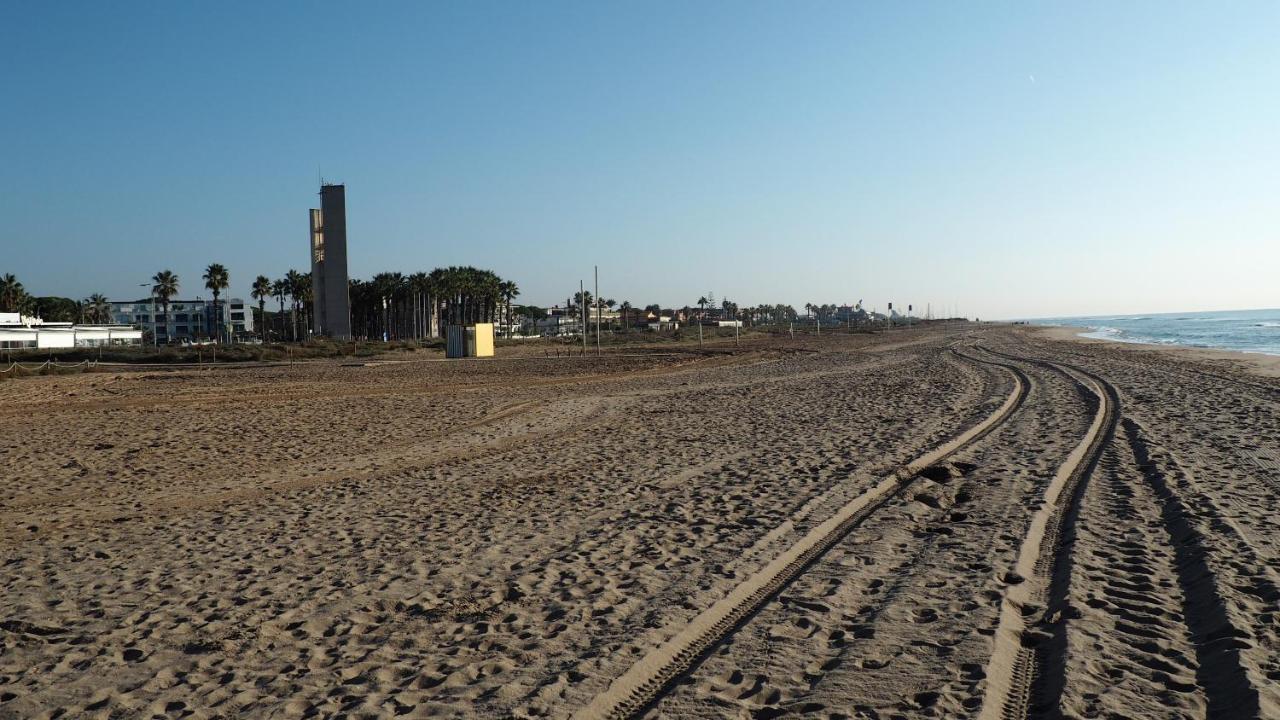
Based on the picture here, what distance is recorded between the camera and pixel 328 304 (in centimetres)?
8350

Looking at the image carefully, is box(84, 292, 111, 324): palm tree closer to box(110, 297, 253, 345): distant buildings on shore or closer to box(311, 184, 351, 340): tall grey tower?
box(110, 297, 253, 345): distant buildings on shore

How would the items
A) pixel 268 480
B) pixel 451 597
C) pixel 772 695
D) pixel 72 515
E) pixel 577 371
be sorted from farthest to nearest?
pixel 577 371
pixel 268 480
pixel 72 515
pixel 451 597
pixel 772 695

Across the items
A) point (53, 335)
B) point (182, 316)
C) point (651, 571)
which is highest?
point (182, 316)

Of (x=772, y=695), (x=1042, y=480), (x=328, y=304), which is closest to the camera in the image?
(x=772, y=695)

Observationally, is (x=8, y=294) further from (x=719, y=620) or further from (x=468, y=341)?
(x=719, y=620)

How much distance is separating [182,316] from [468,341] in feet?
370

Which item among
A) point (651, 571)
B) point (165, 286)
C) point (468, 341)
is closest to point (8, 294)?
point (165, 286)

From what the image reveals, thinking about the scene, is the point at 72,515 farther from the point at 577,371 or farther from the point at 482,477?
the point at 577,371

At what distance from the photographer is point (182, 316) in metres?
141

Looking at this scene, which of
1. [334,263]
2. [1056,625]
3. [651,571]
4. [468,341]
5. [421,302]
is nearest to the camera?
[1056,625]

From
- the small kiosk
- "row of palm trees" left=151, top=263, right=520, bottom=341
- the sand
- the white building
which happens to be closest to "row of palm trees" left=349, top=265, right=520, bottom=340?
"row of palm trees" left=151, top=263, right=520, bottom=341

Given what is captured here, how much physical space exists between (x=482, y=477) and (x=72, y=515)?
452 centimetres

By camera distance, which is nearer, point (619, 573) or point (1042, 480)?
point (619, 573)

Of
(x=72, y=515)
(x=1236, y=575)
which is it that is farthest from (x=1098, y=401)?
(x=72, y=515)
